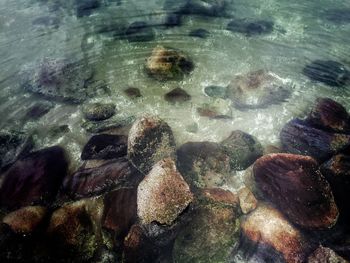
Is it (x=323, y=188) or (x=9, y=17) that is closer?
(x=323, y=188)

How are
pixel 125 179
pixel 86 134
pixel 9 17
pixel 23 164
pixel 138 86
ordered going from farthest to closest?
1. pixel 9 17
2. pixel 138 86
3. pixel 86 134
4. pixel 23 164
5. pixel 125 179

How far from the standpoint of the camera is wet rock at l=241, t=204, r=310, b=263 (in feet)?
14.4

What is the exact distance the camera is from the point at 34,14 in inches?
373

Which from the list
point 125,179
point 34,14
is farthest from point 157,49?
point 34,14

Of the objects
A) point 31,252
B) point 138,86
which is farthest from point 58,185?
point 138,86

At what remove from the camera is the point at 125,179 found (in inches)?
203

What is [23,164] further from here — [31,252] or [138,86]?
[138,86]

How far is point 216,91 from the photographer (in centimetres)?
674

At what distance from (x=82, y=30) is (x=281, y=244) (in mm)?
6943

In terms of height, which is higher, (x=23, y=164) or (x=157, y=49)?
(x=157, y=49)

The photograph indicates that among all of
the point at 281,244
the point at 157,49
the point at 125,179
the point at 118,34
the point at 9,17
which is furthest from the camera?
the point at 9,17

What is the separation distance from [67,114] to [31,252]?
2.76 meters

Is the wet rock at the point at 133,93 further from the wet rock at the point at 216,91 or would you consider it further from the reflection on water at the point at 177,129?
the wet rock at the point at 216,91

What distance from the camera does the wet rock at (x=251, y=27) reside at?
328 inches
